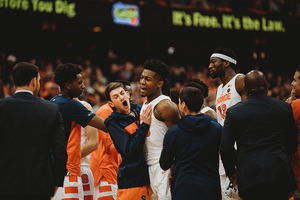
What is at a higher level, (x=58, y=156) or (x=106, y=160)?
(x=58, y=156)

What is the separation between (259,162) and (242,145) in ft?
0.79

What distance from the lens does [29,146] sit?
9.95 ft

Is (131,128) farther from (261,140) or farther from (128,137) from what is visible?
(261,140)

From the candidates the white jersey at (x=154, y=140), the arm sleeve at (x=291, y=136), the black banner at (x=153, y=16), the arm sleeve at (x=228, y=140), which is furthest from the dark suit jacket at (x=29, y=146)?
the black banner at (x=153, y=16)

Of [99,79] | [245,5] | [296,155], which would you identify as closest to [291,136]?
[296,155]

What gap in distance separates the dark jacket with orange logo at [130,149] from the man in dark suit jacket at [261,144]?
0.92m

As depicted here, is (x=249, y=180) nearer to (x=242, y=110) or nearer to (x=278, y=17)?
(x=242, y=110)

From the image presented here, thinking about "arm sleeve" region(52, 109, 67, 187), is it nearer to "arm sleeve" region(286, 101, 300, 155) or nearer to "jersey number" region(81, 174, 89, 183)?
"jersey number" region(81, 174, 89, 183)

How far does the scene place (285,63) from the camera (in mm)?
20281

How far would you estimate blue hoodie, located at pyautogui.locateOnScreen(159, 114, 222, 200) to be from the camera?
3.23 m

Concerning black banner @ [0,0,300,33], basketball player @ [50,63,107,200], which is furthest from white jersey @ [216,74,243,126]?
black banner @ [0,0,300,33]

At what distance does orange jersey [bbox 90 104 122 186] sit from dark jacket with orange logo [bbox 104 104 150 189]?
1055 millimetres

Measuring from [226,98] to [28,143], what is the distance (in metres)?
2.79

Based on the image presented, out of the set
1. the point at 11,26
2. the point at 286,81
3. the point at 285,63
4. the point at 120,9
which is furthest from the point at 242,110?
the point at 285,63
